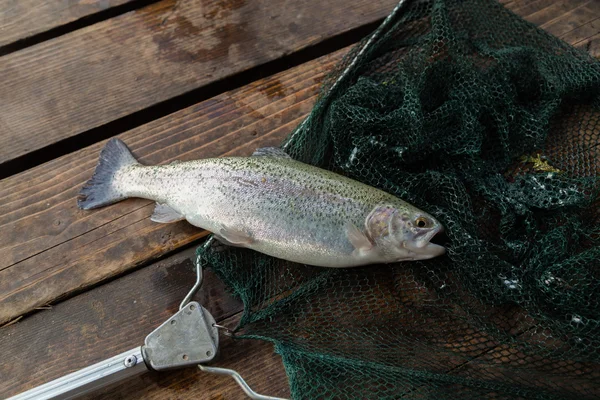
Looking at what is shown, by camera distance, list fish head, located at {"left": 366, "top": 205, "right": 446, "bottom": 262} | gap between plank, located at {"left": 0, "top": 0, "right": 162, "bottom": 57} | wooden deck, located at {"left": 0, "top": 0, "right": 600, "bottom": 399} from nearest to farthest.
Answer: fish head, located at {"left": 366, "top": 205, "right": 446, "bottom": 262} < wooden deck, located at {"left": 0, "top": 0, "right": 600, "bottom": 399} < gap between plank, located at {"left": 0, "top": 0, "right": 162, "bottom": 57}

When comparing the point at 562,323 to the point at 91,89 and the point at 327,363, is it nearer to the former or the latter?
the point at 327,363

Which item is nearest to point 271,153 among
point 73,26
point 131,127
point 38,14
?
point 131,127

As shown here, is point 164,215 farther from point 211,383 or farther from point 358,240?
point 358,240

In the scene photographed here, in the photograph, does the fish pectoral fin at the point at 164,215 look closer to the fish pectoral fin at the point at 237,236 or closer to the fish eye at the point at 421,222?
the fish pectoral fin at the point at 237,236

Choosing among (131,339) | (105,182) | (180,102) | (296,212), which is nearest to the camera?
(296,212)

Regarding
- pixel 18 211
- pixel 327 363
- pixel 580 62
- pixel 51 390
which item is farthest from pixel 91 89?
→ pixel 580 62

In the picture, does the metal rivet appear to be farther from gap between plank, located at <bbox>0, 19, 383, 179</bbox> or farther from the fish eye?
gap between plank, located at <bbox>0, 19, 383, 179</bbox>

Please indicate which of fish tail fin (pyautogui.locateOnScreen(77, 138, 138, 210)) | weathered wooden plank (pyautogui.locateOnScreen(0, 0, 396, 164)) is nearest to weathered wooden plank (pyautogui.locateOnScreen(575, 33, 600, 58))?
weathered wooden plank (pyautogui.locateOnScreen(0, 0, 396, 164))
